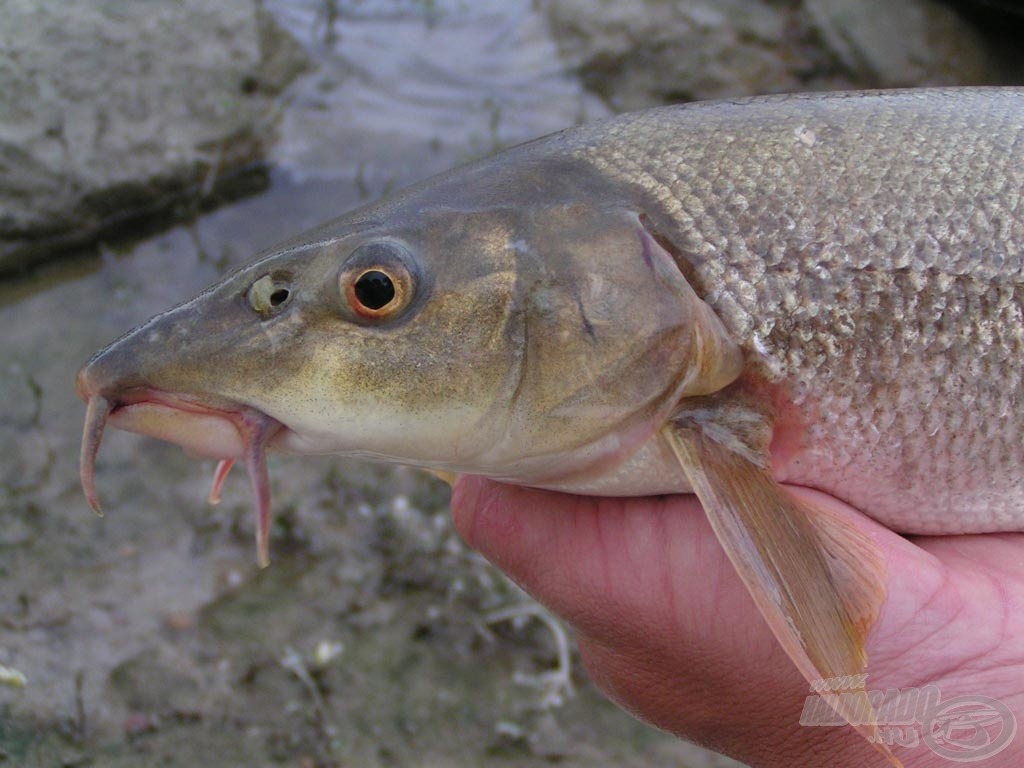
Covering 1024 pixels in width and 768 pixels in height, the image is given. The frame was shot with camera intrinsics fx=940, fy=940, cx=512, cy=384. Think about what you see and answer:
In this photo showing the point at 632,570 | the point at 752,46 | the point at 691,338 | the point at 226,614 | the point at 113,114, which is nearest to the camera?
the point at 691,338

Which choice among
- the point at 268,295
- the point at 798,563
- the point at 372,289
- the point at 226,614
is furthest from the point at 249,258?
the point at 226,614

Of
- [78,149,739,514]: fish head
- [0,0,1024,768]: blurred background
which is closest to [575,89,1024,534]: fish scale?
[78,149,739,514]: fish head

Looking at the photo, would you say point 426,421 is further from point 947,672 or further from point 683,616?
point 947,672

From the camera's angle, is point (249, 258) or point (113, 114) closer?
point (249, 258)

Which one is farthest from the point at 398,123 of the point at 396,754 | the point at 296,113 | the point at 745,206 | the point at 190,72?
the point at 745,206

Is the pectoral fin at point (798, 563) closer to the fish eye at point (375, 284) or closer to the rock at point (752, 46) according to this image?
the fish eye at point (375, 284)

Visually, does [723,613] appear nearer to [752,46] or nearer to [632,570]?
[632,570]
